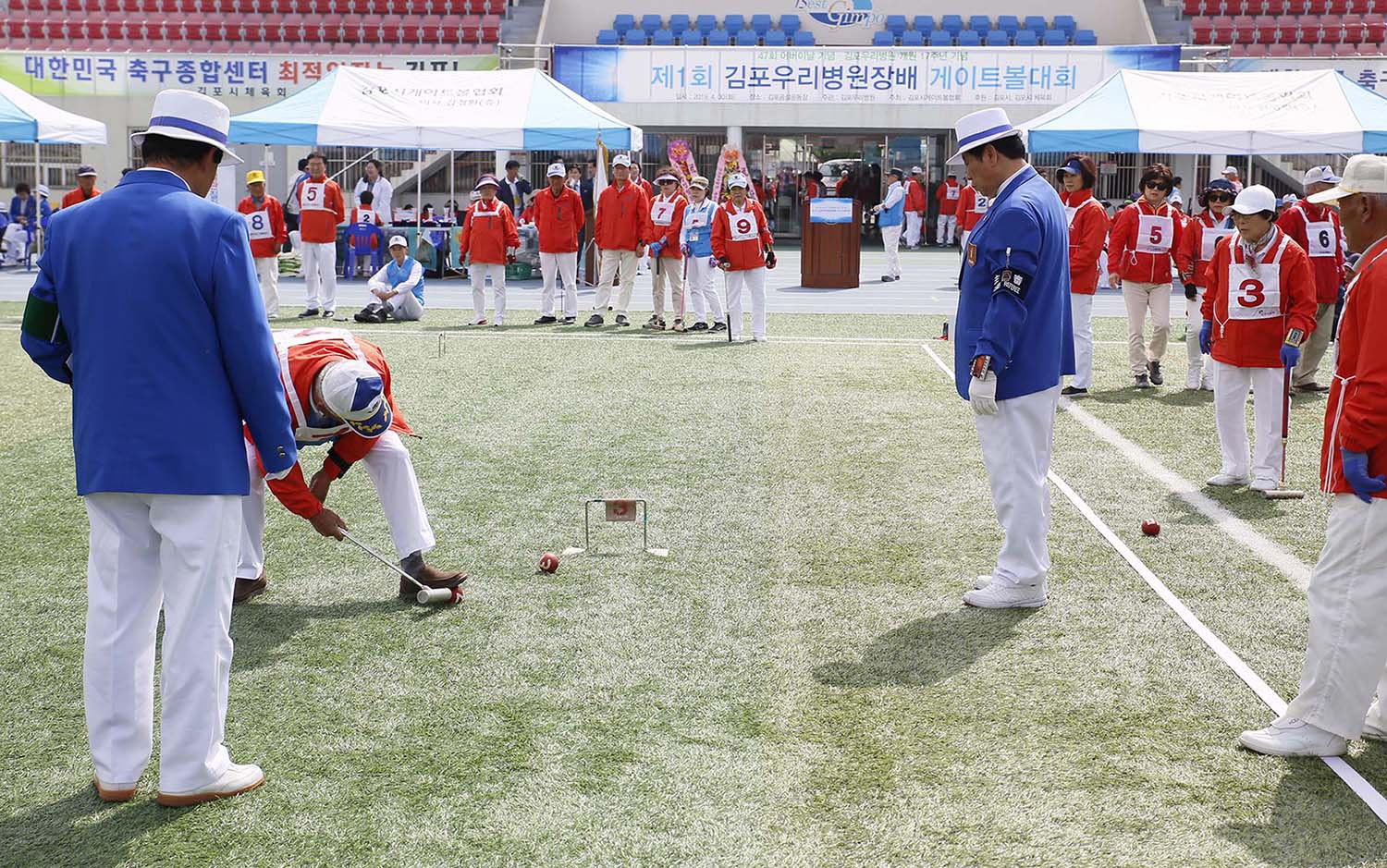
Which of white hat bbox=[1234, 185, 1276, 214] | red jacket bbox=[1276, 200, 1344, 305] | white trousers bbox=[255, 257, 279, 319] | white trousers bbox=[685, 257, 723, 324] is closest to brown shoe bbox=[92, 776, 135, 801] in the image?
white hat bbox=[1234, 185, 1276, 214]

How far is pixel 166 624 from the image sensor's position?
3.86 m

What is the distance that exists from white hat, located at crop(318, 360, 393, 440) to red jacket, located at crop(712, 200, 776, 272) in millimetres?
11143

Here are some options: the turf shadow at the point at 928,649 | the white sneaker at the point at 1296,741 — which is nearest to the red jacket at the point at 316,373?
the turf shadow at the point at 928,649

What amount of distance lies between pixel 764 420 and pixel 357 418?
19.9 ft

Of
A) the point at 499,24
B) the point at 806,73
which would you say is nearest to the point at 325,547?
the point at 806,73

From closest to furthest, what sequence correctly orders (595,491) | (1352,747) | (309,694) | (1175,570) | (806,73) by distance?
(1352,747) < (309,694) < (1175,570) < (595,491) < (806,73)

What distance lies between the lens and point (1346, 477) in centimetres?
412

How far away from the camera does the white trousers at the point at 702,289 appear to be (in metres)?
17.4

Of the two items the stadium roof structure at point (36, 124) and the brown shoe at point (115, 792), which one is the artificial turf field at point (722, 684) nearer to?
the brown shoe at point (115, 792)

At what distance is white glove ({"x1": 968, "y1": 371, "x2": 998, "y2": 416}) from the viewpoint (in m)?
5.77

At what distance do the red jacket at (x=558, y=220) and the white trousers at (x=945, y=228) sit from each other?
1768cm

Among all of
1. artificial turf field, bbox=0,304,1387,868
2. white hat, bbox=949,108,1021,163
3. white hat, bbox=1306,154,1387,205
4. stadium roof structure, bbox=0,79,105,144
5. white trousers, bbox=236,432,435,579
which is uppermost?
stadium roof structure, bbox=0,79,105,144

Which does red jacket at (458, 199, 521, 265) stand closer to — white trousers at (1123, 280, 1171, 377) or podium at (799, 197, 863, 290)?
podium at (799, 197, 863, 290)

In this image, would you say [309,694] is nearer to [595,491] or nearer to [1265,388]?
[595,491]
